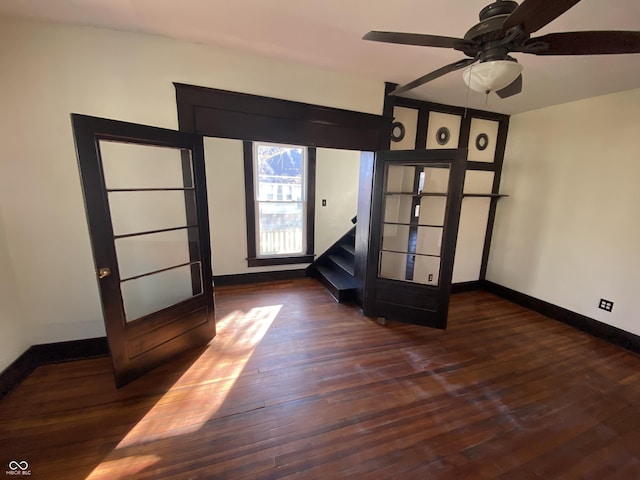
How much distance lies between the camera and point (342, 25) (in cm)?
186

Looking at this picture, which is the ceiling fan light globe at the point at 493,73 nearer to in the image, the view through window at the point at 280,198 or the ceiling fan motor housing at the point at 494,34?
the ceiling fan motor housing at the point at 494,34

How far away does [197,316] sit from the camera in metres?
2.53

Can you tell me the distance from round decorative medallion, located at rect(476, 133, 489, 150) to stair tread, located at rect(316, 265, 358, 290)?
2.60 m

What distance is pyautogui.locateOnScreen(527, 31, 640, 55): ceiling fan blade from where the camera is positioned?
1.16 meters

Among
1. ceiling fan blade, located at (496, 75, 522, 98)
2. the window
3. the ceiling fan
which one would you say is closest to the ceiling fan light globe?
the ceiling fan

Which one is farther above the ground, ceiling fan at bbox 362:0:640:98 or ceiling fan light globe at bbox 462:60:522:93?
ceiling fan at bbox 362:0:640:98

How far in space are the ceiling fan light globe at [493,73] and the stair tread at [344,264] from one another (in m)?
2.81

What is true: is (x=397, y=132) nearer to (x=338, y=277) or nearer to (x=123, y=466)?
(x=338, y=277)

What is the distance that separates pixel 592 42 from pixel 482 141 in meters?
2.77

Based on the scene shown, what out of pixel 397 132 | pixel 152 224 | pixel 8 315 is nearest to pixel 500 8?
pixel 397 132

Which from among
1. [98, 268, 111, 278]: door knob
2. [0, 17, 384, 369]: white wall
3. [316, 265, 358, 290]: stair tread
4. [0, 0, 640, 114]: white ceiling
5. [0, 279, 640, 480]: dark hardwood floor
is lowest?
[0, 279, 640, 480]: dark hardwood floor

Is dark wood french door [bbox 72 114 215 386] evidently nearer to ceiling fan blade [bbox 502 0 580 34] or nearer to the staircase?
the staircase

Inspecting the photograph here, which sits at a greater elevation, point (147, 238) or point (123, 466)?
point (147, 238)

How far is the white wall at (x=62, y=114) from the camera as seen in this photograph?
6.31ft
